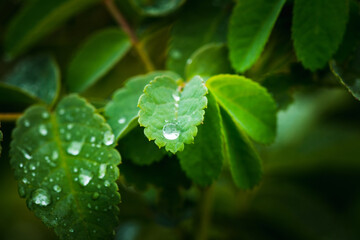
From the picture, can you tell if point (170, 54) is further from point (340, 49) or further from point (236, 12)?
point (340, 49)

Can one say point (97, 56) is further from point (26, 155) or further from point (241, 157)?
point (241, 157)

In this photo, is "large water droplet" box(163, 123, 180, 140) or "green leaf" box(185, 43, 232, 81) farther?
"green leaf" box(185, 43, 232, 81)

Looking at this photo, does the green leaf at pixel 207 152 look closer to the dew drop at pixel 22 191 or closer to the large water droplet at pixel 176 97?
the large water droplet at pixel 176 97

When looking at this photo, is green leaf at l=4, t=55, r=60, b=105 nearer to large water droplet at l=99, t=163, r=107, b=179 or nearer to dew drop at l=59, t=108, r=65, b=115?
dew drop at l=59, t=108, r=65, b=115

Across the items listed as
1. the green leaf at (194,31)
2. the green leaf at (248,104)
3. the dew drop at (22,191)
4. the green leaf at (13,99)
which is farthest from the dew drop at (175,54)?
the dew drop at (22,191)

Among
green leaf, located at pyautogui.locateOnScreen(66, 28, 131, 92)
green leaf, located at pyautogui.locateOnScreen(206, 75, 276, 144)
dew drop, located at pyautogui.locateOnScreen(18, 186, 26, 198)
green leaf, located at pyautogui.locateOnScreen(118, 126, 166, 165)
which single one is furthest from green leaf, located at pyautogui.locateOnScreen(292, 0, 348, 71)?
dew drop, located at pyautogui.locateOnScreen(18, 186, 26, 198)

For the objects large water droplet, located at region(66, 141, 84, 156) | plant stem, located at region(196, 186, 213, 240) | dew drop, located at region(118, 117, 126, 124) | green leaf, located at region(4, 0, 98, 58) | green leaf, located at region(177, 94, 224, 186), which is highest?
green leaf, located at region(4, 0, 98, 58)

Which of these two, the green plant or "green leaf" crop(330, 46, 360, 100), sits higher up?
the green plant

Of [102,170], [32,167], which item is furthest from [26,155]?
[102,170]
